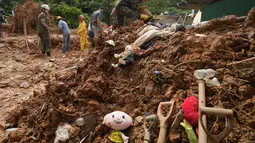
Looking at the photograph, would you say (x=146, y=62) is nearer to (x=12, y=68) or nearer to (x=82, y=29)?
(x=12, y=68)

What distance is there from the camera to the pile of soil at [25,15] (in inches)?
420

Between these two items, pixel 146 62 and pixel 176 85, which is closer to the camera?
pixel 176 85

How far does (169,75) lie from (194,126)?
0.92 meters

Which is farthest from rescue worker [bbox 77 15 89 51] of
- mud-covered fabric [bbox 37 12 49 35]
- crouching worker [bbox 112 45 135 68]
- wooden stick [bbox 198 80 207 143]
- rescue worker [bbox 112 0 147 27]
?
wooden stick [bbox 198 80 207 143]

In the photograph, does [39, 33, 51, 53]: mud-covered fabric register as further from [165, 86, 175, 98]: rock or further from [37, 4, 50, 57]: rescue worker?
[165, 86, 175, 98]: rock

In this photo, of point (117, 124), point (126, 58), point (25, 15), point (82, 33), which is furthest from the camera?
point (25, 15)

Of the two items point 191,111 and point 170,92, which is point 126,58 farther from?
point 191,111

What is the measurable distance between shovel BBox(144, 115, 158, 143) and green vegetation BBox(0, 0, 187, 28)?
48.2 feet

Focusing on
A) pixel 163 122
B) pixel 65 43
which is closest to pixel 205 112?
pixel 163 122

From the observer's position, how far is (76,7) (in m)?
17.1

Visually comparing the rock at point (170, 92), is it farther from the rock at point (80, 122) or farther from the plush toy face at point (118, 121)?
the rock at point (80, 122)

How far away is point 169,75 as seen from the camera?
2898 mm

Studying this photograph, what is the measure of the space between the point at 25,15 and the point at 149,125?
1110 cm

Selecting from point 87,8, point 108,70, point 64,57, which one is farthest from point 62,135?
point 87,8
